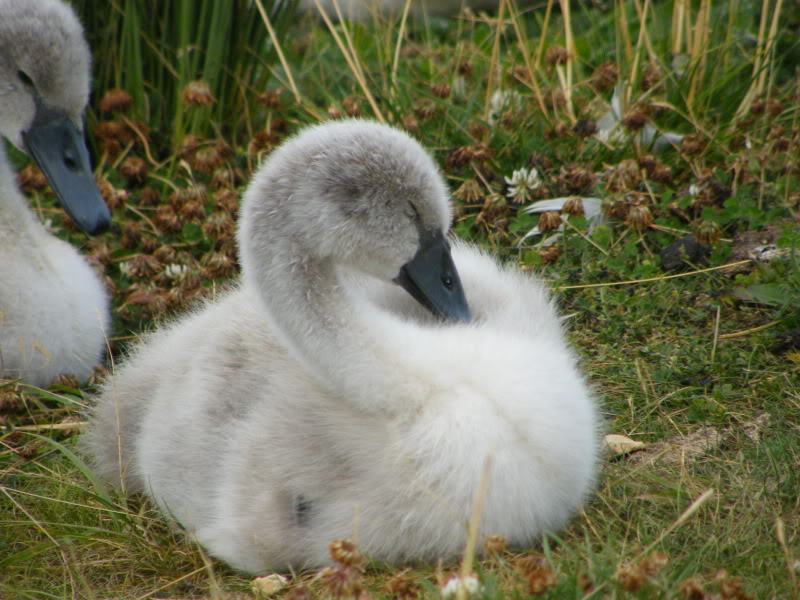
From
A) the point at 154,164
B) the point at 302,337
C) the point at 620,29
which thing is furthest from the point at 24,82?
the point at 620,29

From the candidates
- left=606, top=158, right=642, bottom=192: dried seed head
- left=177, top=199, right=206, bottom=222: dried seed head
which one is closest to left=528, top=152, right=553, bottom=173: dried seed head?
left=606, top=158, right=642, bottom=192: dried seed head

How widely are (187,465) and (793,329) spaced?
2071mm

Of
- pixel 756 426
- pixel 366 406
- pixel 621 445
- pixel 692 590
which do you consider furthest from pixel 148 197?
pixel 692 590

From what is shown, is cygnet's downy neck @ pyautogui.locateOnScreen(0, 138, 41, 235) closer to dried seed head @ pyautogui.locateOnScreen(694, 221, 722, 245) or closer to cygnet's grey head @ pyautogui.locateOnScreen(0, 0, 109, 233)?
cygnet's grey head @ pyautogui.locateOnScreen(0, 0, 109, 233)

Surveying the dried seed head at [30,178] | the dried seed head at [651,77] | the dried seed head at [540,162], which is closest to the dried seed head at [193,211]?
the dried seed head at [30,178]

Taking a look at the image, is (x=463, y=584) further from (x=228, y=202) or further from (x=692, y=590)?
(x=228, y=202)

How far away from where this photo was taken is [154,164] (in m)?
4.98

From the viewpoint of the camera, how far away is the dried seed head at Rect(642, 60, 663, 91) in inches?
179

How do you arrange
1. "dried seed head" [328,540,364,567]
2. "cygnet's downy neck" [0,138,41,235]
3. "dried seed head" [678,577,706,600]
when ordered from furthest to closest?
1. "cygnet's downy neck" [0,138,41,235]
2. "dried seed head" [328,540,364,567]
3. "dried seed head" [678,577,706,600]

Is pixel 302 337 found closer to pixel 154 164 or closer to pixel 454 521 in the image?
pixel 454 521

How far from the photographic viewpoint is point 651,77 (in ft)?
14.9

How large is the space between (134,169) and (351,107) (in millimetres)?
1065

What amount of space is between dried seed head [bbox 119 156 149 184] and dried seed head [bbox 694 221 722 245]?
8.33 ft

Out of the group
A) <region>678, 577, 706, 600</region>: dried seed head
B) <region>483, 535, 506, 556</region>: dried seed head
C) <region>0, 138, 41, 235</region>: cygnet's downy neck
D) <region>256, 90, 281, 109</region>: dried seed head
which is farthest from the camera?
<region>256, 90, 281, 109</region>: dried seed head
